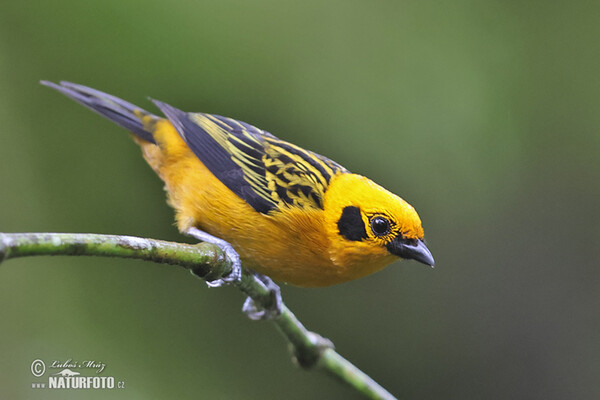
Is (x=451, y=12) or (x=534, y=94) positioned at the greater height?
(x=451, y=12)

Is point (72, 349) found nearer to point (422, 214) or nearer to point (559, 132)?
point (422, 214)

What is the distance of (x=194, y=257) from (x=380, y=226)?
115 cm

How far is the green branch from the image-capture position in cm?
220

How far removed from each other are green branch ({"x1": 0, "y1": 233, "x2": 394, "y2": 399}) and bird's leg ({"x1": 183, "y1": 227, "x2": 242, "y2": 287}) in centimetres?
11

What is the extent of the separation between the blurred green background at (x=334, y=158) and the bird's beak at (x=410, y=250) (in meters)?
1.94

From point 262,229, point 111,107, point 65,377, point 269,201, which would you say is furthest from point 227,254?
point 111,107

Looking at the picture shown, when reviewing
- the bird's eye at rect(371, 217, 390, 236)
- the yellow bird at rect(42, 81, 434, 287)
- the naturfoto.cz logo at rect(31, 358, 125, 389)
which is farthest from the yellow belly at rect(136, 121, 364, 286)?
the naturfoto.cz logo at rect(31, 358, 125, 389)

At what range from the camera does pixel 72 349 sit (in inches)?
216

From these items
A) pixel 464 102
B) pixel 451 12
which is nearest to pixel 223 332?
pixel 464 102

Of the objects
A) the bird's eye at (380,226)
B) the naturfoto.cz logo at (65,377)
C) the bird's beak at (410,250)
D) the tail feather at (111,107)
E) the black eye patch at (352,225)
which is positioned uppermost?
the tail feather at (111,107)

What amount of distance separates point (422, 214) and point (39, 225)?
3576mm

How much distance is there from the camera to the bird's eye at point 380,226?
366cm

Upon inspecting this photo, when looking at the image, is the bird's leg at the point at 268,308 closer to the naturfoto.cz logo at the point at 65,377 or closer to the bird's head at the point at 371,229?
the bird's head at the point at 371,229

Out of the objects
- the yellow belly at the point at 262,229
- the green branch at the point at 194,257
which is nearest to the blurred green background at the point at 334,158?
the yellow belly at the point at 262,229
